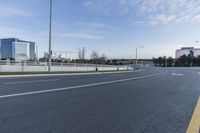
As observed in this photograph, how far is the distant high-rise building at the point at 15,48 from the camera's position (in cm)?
7056

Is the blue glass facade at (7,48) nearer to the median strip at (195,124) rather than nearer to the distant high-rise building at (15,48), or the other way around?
the distant high-rise building at (15,48)

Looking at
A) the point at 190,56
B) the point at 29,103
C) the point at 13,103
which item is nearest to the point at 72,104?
the point at 29,103

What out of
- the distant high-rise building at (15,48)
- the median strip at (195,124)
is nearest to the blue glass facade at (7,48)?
the distant high-rise building at (15,48)

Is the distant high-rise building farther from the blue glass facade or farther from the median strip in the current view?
the median strip

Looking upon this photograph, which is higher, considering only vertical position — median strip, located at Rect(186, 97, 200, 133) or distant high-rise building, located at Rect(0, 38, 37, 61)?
distant high-rise building, located at Rect(0, 38, 37, 61)

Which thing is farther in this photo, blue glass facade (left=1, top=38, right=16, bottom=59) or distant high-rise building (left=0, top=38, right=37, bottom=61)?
blue glass facade (left=1, top=38, right=16, bottom=59)

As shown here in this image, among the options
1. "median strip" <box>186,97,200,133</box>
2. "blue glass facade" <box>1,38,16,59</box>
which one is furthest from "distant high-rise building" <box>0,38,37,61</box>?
"median strip" <box>186,97,200,133</box>

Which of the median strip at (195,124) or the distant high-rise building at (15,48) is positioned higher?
the distant high-rise building at (15,48)

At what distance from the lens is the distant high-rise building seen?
7056 centimetres

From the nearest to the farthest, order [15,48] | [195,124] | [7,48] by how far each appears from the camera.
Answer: [195,124] → [15,48] → [7,48]

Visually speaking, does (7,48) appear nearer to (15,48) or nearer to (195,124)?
(15,48)

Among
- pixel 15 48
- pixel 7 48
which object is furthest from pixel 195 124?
pixel 7 48

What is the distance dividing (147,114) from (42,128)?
9.91 ft

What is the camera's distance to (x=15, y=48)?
234 feet
